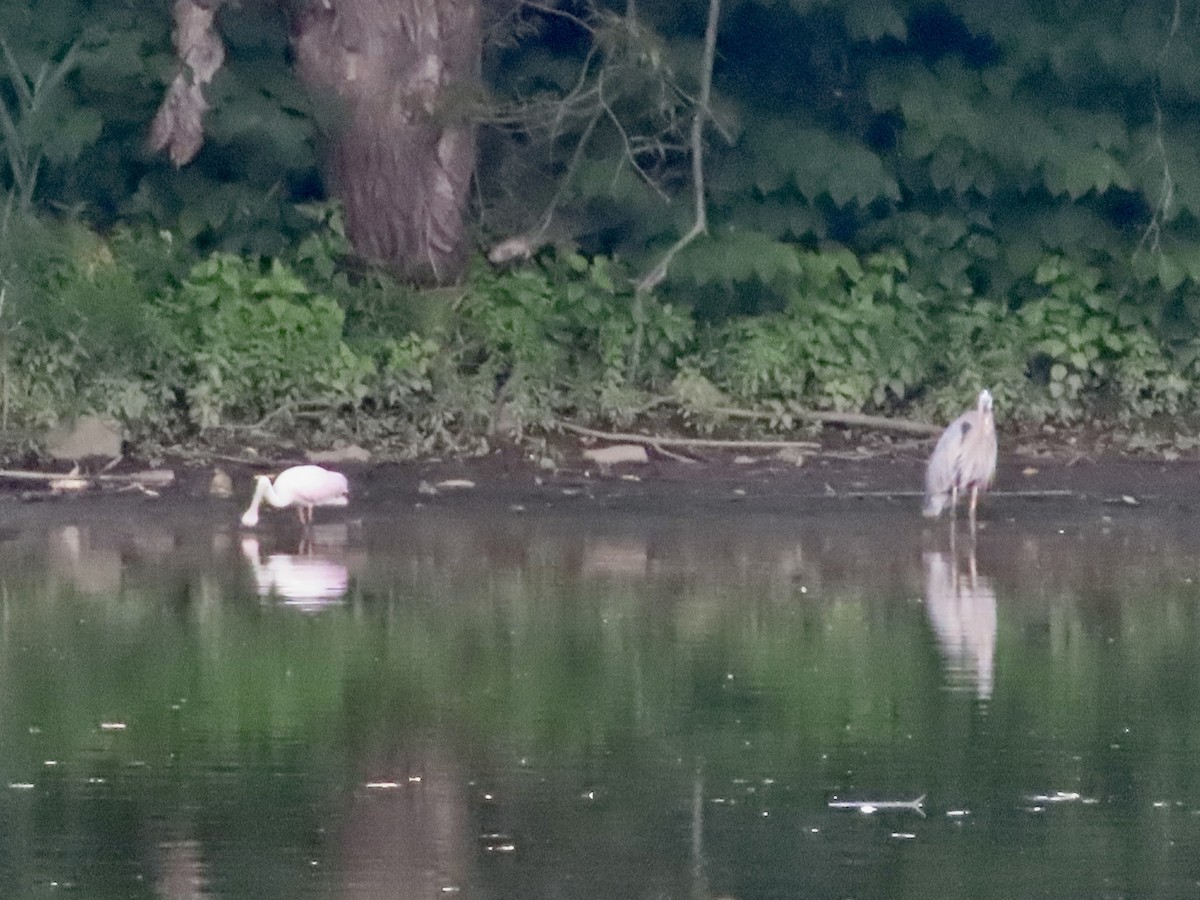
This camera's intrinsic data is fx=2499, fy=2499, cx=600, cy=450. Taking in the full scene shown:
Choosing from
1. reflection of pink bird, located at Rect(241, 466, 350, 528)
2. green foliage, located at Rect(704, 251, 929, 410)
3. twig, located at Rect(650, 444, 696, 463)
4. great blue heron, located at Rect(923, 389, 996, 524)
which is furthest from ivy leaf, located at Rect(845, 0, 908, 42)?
reflection of pink bird, located at Rect(241, 466, 350, 528)

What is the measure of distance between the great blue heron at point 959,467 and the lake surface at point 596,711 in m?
0.64

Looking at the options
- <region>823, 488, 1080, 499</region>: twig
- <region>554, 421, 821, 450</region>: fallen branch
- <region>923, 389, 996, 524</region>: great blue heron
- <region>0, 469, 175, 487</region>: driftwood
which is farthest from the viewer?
<region>554, 421, 821, 450</region>: fallen branch

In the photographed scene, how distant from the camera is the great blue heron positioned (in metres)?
15.0

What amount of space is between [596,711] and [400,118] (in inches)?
381

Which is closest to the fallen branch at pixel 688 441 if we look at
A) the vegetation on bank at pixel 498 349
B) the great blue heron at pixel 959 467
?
the vegetation on bank at pixel 498 349

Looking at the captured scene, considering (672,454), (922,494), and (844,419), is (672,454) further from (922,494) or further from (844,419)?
(922,494)

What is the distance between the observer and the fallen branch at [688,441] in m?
17.0

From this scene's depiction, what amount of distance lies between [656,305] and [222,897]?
11.9m

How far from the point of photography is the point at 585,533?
14.1 meters

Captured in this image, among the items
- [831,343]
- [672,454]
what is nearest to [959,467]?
[672,454]

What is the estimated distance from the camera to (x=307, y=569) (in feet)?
42.0

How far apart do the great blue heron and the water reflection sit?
357cm

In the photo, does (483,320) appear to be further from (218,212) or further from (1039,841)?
(1039,841)

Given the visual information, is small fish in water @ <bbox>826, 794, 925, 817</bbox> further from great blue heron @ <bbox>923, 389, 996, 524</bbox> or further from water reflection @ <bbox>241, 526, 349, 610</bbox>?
great blue heron @ <bbox>923, 389, 996, 524</bbox>
